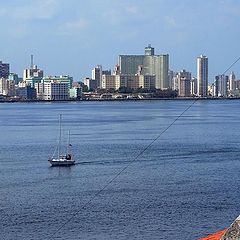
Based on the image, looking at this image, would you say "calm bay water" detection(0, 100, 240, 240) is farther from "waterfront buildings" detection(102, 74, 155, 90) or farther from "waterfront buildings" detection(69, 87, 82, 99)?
"waterfront buildings" detection(102, 74, 155, 90)

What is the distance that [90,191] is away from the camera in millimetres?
12531

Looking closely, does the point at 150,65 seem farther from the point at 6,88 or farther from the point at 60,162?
the point at 60,162

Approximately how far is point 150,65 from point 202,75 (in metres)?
8.03

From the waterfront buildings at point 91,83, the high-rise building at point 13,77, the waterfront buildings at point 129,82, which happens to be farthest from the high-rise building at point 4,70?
the waterfront buildings at point 129,82

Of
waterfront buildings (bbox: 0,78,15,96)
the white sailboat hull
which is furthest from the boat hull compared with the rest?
waterfront buildings (bbox: 0,78,15,96)

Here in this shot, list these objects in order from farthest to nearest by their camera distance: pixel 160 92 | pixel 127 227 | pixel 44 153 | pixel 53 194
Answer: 1. pixel 160 92
2. pixel 44 153
3. pixel 53 194
4. pixel 127 227

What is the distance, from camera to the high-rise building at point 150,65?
10269cm

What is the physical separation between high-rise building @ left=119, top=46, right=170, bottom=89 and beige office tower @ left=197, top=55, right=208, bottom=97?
486cm

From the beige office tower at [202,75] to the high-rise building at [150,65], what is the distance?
486 centimetres

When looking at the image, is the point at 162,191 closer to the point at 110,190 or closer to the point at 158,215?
the point at 110,190

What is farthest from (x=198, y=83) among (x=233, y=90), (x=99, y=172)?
(x=99, y=172)

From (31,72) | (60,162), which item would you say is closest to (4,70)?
(31,72)

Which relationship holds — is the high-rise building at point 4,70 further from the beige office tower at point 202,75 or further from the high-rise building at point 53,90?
the beige office tower at point 202,75

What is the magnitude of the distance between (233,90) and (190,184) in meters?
99.7
